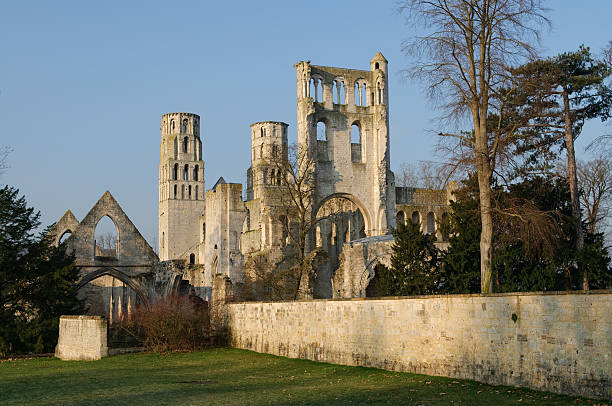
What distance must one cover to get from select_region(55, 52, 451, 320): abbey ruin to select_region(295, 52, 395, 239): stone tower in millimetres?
55

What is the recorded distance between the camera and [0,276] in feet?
76.4

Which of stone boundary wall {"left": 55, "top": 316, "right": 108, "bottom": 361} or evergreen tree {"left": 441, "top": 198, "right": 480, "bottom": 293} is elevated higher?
evergreen tree {"left": 441, "top": 198, "right": 480, "bottom": 293}

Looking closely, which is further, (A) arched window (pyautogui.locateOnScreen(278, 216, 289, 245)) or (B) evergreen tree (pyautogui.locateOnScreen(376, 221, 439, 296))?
(A) arched window (pyautogui.locateOnScreen(278, 216, 289, 245))

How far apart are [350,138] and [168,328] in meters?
22.9

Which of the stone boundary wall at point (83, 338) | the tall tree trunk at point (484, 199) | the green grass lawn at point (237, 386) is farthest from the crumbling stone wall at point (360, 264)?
the tall tree trunk at point (484, 199)

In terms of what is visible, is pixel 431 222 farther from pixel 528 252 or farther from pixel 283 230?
pixel 528 252

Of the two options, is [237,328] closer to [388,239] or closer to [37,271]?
[37,271]

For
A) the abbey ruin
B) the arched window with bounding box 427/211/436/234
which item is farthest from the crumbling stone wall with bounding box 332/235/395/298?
the arched window with bounding box 427/211/436/234

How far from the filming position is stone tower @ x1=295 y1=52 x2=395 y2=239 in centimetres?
4103

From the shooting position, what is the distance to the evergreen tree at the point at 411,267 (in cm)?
2300

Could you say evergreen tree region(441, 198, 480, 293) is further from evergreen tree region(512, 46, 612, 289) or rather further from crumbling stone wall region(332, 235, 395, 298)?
crumbling stone wall region(332, 235, 395, 298)

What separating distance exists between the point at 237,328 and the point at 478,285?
6.97 m

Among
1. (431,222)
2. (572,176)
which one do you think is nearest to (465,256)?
(572,176)

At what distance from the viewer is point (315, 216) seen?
39625 millimetres
